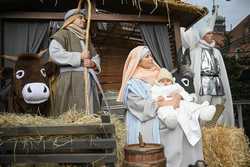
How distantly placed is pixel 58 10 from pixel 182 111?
330cm

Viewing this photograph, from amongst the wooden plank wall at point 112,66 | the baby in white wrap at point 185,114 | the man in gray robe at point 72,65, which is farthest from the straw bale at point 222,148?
the wooden plank wall at point 112,66

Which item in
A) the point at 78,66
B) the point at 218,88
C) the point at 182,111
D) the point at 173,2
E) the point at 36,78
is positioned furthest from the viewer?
the point at 173,2

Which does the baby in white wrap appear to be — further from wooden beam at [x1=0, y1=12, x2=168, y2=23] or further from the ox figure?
wooden beam at [x1=0, y1=12, x2=168, y2=23]

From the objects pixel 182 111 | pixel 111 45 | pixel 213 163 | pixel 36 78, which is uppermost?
pixel 111 45

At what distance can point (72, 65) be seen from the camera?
4.52 meters

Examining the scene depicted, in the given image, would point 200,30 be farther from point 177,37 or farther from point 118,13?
point 118,13

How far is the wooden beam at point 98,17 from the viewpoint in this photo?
5898 millimetres

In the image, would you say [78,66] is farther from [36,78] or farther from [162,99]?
[162,99]

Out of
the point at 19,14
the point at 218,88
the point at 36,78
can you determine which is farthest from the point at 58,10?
the point at 218,88

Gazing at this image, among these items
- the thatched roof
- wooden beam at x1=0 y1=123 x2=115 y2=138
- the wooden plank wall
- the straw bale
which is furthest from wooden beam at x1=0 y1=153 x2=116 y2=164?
the wooden plank wall

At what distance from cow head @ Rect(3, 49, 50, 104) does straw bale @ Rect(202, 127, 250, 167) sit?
7.24 feet

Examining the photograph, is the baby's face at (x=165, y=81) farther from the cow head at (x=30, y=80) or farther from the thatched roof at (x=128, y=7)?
the thatched roof at (x=128, y=7)

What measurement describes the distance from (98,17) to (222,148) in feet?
9.24

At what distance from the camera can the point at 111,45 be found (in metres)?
7.91
